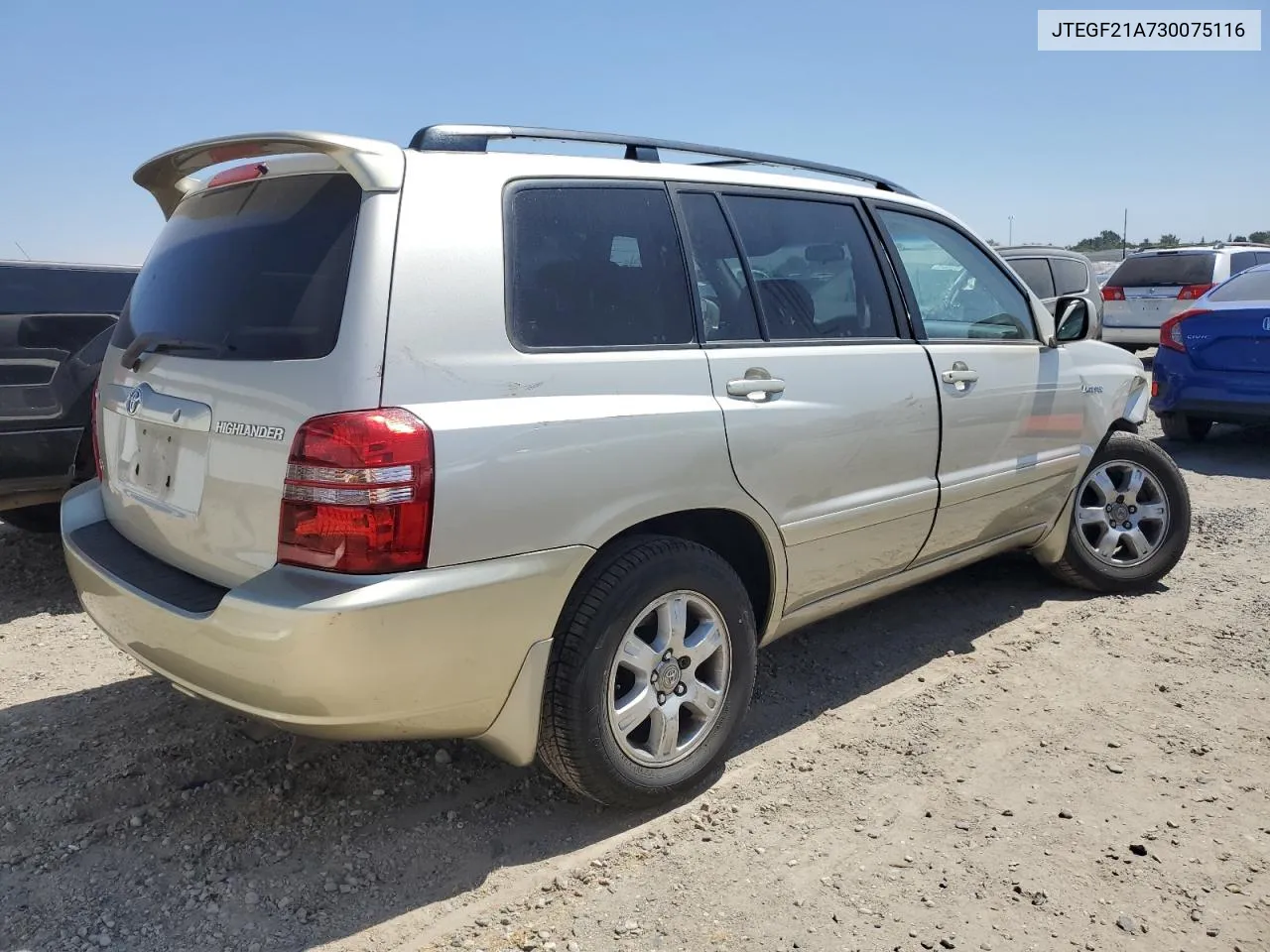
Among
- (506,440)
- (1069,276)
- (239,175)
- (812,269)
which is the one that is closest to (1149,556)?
(812,269)

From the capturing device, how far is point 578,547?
2.53 m

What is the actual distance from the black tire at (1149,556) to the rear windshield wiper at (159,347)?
373cm

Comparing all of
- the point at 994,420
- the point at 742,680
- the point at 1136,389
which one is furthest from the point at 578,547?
the point at 1136,389

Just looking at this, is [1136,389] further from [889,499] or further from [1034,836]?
[1034,836]

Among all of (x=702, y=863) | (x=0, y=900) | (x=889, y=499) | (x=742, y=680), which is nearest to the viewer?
(x=0, y=900)

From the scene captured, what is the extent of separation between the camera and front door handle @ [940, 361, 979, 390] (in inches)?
144

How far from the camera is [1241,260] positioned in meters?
13.6

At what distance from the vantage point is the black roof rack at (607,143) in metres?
2.59

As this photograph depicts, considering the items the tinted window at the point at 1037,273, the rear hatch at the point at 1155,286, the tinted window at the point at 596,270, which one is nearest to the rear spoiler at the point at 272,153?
the tinted window at the point at 596,270

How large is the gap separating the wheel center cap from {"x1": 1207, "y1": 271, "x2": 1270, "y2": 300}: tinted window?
732cm

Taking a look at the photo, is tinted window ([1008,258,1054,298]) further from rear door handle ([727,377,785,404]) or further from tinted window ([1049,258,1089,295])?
rear door handle ([727,377,785,404])

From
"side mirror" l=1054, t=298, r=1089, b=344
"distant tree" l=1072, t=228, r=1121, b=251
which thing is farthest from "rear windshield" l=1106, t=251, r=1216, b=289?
"distant tree" l=1072, t=228, r=1121, b=251

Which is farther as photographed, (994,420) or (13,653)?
(13,653)

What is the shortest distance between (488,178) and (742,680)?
165 centimetres
